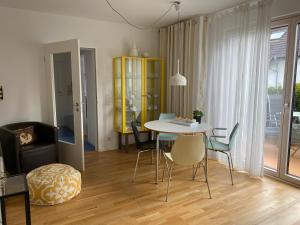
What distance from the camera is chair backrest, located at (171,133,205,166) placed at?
2.63 meters

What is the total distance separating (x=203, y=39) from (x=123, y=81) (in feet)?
5.17

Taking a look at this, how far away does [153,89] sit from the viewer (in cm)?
502

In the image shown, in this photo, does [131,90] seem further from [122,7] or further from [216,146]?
[216,146]

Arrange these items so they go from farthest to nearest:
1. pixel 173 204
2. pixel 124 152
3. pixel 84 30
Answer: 1. pixel 124 152
2. pixel 84 30
3. pixel 173 204

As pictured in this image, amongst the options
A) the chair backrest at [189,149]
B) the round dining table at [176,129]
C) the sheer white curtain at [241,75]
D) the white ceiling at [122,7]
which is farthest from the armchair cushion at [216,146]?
the white ceiling at [122,7]

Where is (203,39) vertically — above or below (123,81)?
above

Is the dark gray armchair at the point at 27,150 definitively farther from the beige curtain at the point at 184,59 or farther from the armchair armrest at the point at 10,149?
the beige curtain at the point at 184,59

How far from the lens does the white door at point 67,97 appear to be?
354cm

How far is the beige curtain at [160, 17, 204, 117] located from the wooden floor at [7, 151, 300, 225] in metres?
1.43

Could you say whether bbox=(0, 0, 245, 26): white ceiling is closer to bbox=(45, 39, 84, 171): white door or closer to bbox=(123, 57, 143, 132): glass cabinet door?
bbox=(45, 39, 84, 171): white door

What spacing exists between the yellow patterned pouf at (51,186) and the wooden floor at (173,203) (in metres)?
0.08

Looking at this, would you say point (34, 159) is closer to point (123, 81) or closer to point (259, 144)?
point (123, 81)

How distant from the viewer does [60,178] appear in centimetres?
272

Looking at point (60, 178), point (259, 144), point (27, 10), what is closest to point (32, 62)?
point (27, 10)
